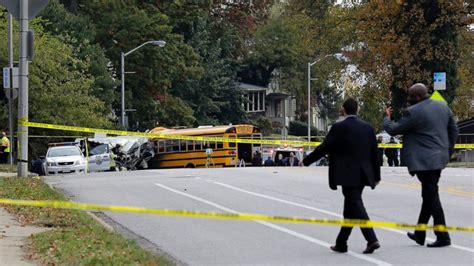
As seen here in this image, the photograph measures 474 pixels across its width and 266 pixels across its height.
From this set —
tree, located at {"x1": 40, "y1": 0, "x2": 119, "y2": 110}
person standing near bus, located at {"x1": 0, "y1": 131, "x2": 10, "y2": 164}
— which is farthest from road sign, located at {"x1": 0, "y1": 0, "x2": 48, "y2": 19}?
tree, located at {"x1": 40, "y1": 0, "x2": 119, "y2": 110}

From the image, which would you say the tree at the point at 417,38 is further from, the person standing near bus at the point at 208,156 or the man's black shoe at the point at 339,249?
the man's black shoe at the point at 339,249

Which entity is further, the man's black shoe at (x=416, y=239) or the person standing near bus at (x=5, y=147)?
the person standing near bus at (x=5, y=147)

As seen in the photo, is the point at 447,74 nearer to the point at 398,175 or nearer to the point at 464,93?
the point at 464,93

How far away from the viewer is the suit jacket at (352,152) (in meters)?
10.6

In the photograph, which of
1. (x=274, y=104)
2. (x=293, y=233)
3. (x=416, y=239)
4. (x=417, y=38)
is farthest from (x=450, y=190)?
(x=274, y=104)

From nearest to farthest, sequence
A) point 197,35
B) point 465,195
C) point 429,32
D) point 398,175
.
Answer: point 465,195 < point 398,175 < point 429,32 < point 197,35

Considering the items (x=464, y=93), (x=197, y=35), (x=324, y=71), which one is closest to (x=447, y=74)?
(x=464, y=93)

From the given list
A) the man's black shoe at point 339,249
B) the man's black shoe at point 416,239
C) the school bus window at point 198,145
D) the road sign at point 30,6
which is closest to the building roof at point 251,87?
the school bus window at point 198,145

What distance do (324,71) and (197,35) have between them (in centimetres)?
2187

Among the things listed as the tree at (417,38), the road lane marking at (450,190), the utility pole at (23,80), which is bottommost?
the road lane marking at (450,190)

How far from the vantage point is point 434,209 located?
10977mm

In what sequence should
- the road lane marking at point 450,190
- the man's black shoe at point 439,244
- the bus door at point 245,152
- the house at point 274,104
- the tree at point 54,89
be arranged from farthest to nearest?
1. the house at point 274,104
2. the bus door at point 245,152
3. the tree at point 54,89
4. the road lane marking at point 450,190
5. the man's black shoe at point 439,244

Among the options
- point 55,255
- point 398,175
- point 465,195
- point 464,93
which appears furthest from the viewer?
point 464,93

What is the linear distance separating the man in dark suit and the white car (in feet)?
88.2
